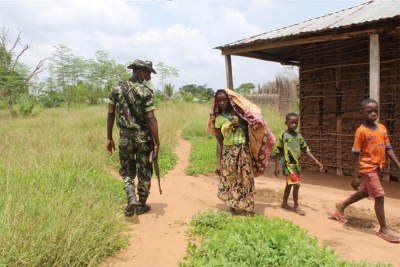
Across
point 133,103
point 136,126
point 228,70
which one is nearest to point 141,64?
point 133,103

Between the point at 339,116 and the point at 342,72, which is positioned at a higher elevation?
the point at 342,72

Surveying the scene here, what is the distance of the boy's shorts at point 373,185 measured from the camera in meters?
3.20

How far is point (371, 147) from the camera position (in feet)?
10.7

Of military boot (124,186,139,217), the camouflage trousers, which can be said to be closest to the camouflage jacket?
the camouflage trousers

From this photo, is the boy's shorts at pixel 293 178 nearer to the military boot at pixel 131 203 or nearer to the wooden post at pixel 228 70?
the military boot at pixel 131 203

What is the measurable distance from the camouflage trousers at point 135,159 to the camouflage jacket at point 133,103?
15 centimetres

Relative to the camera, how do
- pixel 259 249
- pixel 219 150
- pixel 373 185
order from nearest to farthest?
pixel 259 249
pixel 373 185
pixel 219 150

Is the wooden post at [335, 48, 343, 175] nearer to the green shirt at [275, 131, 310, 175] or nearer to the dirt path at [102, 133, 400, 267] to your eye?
the dirt path at [102, 133, 400, 267]

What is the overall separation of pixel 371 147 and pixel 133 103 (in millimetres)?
2821

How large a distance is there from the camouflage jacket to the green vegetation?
5.14 ft

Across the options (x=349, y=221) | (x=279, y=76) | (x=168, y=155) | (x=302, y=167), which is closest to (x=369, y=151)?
(x=349, y=221)

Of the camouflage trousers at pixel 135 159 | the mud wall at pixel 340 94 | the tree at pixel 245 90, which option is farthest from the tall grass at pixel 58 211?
the tree at pixel 245 90

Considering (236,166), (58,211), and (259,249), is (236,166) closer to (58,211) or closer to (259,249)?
(259,249)

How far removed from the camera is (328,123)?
6.27 meters
